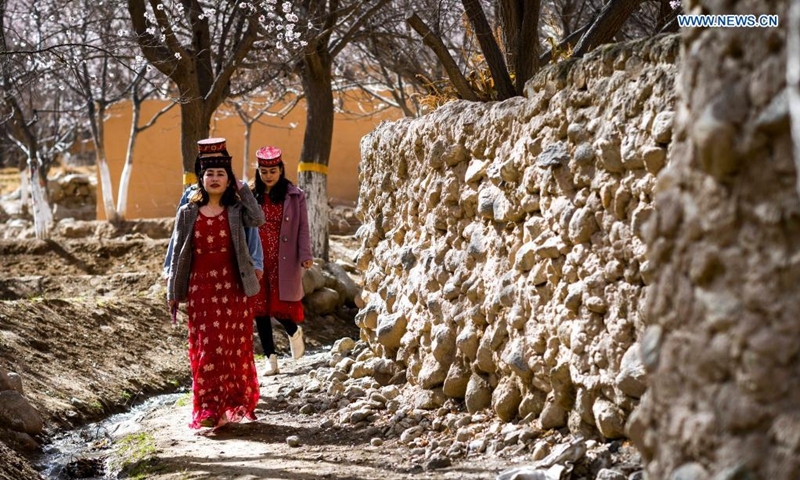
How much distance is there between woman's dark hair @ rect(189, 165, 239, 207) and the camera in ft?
19.4

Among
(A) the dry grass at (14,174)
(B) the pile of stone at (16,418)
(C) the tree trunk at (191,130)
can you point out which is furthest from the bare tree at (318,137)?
(A) the dry grass at (14,174)

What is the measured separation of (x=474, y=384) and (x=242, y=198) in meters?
1.81

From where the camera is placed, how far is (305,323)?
10477 mm

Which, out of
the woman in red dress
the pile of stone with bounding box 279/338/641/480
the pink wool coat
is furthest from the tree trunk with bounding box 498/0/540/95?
the pile of stone with bounding box 279/338/641/480

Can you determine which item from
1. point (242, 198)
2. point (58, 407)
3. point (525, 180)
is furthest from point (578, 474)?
point (58, 407)

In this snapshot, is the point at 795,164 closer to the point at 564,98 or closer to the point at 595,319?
the point at 595,319

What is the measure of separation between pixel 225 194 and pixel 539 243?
82.6 inches

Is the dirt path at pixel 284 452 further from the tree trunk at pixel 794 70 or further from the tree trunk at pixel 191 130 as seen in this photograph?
the tree trunk at pixel 191 130

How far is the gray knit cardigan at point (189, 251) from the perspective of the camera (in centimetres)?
585

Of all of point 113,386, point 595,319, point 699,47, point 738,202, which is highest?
point 699,47

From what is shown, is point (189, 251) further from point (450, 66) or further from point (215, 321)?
point (450, 66)

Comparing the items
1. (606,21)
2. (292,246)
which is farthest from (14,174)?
(606,21)

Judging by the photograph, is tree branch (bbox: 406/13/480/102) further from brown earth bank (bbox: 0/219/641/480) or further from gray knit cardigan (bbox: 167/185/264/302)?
brown earth bank (bbox: 0/219/641/480)

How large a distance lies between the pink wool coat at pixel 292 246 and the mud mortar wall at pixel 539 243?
0.87 meters
